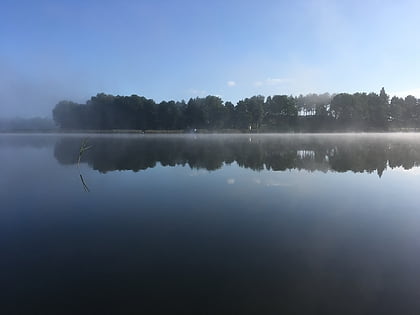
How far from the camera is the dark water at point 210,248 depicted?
5.98m

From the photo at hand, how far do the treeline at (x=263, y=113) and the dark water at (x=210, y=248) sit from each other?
12081 cm

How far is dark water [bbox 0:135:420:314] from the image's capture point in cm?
598

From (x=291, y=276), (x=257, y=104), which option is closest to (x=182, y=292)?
(x=291, y=276)

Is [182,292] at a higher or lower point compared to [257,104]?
lower

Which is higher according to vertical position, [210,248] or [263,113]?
[263,113]

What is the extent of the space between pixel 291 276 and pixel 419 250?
14.1 feet

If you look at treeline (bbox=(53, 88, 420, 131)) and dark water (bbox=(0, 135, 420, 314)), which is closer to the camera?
dark water (bbox=(0, 135, 420, 314))

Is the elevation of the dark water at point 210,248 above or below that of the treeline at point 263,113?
below

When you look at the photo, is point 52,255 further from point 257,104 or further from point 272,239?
point 257,104

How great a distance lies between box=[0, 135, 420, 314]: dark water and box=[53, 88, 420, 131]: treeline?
121m

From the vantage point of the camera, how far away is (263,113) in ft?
440

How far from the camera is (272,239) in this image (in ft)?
30.4

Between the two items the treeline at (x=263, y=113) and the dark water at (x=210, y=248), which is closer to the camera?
the dark water at (x=210, y=248)

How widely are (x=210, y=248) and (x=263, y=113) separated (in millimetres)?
129353
